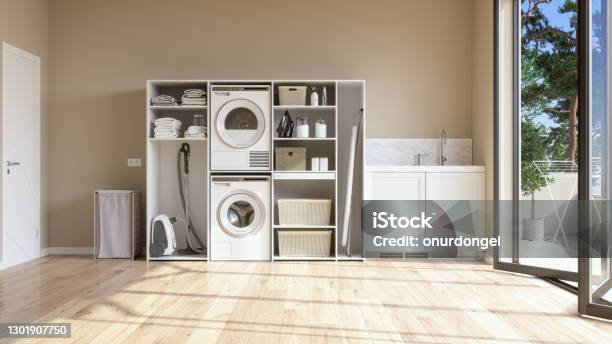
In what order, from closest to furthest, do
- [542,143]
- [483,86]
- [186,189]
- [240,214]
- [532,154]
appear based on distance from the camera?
[542,143] → [532,154] → [240,214] → [483,86] → [186,189]

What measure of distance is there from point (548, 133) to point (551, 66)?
22.9 inches

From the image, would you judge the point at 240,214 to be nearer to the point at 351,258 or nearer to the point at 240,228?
the point at 240,228

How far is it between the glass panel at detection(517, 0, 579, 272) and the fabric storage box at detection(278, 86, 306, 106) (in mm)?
2124

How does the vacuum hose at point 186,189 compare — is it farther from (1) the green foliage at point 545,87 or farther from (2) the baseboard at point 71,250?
(1) the green foliage at point 545,87

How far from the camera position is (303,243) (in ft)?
18.1

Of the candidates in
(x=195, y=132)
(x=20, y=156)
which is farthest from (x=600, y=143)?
(x=20, y=156)

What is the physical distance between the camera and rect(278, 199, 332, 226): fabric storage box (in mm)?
5496

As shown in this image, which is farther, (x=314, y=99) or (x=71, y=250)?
(x=71, y=250)

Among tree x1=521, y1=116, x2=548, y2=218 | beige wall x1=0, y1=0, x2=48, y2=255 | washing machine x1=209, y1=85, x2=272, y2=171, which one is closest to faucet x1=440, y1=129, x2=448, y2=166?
tree x1=521, y1=116, x2=548, y2=218

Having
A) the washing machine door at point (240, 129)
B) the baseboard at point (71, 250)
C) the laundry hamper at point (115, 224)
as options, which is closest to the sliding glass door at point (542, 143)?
the washing machine door at point (240, 129)

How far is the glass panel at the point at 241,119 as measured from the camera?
5.54 meters

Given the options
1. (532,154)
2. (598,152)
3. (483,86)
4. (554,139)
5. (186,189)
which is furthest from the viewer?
(186,189)

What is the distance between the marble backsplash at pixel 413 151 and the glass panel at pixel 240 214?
1436 mm

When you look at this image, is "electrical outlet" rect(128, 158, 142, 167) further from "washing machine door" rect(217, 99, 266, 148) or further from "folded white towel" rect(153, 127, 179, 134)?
"washing machine door" rect(217, 99, 266, 148)
